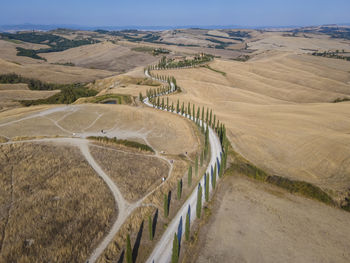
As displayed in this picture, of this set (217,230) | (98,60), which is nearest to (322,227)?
(217,230)

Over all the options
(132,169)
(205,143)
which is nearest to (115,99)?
(205,143)

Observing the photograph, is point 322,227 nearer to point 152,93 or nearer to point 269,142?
point 269,142

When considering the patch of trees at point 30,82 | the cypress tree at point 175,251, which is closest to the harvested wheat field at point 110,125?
the cypress tree at point 175,251

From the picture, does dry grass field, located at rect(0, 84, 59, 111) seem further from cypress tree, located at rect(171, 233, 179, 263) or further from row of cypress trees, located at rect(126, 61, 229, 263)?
cypress tree, located at rect(171, 233, 179, 263)

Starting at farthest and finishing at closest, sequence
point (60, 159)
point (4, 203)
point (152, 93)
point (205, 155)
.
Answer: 1. point (152, 93)
2. point (205, 155)
3. point (60, 159)
4. point (4, 203)

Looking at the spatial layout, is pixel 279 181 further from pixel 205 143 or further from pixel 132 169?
pixel 132 169

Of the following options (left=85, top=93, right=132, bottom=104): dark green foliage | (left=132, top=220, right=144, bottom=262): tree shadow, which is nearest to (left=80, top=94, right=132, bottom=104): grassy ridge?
(left=85, top=93, right=132, bottom=104): dark green foliage
